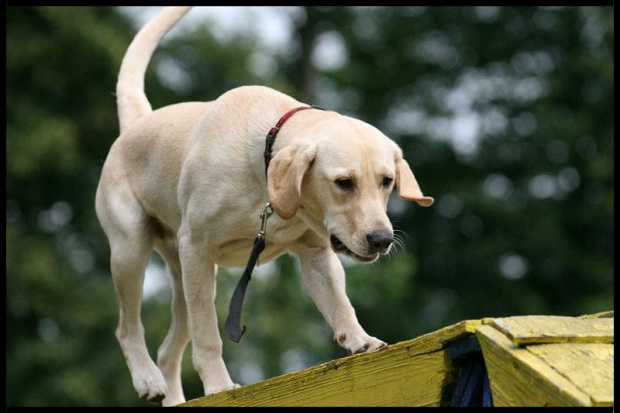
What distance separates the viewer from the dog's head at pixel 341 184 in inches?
195

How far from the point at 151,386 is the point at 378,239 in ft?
5.81

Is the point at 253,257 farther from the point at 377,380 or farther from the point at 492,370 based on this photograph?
the point at 492,370

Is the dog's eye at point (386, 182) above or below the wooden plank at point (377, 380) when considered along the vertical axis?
above

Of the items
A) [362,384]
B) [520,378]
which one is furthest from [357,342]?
[520,378]

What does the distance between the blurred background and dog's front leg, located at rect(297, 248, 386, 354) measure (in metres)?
11.4

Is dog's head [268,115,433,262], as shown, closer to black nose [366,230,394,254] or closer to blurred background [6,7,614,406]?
black nose [366,230,394,254]

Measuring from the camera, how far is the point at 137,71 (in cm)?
684

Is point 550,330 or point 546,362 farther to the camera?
point 550,330

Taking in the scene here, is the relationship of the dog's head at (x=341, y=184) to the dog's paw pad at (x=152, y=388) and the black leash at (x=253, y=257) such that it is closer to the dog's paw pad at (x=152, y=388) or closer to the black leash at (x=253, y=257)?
the black leash at (x=253, y=257)

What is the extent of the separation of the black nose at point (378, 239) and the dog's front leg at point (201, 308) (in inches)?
36.9

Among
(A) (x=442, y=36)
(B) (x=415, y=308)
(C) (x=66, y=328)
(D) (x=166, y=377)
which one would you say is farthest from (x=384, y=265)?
(D) (x=166, y=377)

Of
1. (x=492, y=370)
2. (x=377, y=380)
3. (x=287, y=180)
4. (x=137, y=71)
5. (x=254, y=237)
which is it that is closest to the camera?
(x=492, y=370)

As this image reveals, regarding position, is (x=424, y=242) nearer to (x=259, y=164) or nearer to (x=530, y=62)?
(x=530, y=62)

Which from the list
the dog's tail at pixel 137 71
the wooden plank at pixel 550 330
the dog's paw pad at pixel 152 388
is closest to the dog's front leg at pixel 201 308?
the dog's paw pad at pixel 152 388
